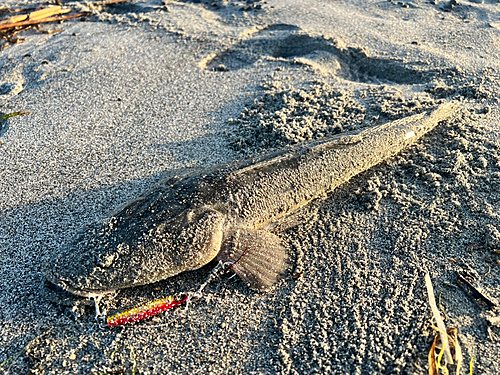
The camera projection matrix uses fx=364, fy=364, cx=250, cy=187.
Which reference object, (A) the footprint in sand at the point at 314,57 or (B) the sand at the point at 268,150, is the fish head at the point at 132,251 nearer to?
(B) the sand at the point at 268,150

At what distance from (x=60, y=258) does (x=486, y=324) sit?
10.9 feet

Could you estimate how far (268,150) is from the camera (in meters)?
3.91

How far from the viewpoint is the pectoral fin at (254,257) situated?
3.07 meters

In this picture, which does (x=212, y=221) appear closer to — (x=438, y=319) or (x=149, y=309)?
(x=149, y=309)

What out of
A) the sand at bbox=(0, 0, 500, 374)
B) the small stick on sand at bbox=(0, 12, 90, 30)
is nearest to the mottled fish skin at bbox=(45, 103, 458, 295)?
the sand at bbox=(0, 0, 500, 374)

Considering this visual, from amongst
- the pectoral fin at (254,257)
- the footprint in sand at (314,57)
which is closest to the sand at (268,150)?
the footprint in sand at (314,57)

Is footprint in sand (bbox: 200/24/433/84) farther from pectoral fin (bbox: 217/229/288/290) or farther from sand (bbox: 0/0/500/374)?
pectoral fin (bbox: 217/229/288/290)

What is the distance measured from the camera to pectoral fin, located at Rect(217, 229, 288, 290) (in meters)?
3.07

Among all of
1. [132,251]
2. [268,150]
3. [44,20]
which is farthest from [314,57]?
[44,20]

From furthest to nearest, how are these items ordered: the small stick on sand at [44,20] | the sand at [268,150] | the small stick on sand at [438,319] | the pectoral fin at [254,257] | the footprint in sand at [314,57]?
the small stick on sand at [44,20] → the footprint in sand at [314,57] → the pectoral fin at [254,257] → the sand at [268,150] → the small stick on sand at [438,319]

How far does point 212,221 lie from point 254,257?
477 mm

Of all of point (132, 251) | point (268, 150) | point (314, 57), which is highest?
point (314, 57)

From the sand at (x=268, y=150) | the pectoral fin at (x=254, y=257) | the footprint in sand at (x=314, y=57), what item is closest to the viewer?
the sand at (x=268, y=150)

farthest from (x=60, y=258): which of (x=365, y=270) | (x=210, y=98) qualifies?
(x=210, y=98)
